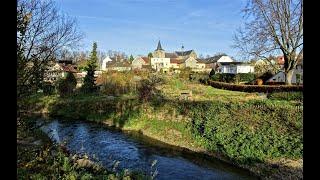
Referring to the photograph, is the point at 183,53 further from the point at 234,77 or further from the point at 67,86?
the point at 67,86

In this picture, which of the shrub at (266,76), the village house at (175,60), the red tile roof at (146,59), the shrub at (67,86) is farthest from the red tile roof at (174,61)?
the shrub at (67,86)

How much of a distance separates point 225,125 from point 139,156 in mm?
6486

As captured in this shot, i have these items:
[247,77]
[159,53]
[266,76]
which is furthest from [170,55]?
[266,76]

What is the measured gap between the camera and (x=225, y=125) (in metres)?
22.4

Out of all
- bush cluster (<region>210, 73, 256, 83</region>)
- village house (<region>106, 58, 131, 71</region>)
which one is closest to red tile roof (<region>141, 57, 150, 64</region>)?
village house (<region>106, 58, 131, 71</region>)

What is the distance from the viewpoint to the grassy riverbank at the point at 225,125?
55.9ft

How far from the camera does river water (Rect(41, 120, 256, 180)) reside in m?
15.8

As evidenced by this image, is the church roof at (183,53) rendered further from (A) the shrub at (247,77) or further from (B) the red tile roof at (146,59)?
(A) the shrub at (247,77)

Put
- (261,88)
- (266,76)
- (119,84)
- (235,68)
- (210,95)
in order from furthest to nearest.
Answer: (235,68), (266,76), (119,84), (261,88), (210,95)

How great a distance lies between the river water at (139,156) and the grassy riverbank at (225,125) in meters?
1.18
